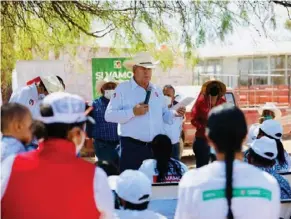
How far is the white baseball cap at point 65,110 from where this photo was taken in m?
2.35

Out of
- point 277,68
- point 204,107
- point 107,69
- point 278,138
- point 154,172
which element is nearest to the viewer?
point 154,172

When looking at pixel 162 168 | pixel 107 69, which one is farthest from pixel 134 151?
pixel 107 69

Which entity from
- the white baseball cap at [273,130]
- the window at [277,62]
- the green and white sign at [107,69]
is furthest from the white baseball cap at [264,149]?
the window at [277,62]

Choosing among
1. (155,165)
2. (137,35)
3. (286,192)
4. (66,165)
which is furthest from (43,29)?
(66,165)

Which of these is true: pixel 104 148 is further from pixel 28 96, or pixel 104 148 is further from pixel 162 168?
pixel 162 168

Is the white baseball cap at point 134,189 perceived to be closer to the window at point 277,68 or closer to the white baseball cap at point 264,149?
the white baseball cap at point 264,149

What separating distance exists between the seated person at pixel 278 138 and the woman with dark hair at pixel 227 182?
2060mm

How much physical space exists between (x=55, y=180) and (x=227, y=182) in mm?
684

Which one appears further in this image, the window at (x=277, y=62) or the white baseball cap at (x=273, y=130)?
the window at (x=277, y=62)

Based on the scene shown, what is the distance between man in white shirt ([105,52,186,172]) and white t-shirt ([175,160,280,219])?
2629 millimetres

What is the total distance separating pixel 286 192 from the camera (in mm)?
3734

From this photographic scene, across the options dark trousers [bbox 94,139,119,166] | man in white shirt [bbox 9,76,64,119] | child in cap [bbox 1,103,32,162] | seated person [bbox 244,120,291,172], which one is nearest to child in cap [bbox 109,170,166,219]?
child in cap [bbox 1,103,32,162]

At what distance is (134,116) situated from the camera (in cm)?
500

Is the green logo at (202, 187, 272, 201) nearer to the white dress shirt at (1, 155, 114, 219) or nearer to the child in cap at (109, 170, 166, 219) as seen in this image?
the white dress shirt at (1, 155, 114, 219)
